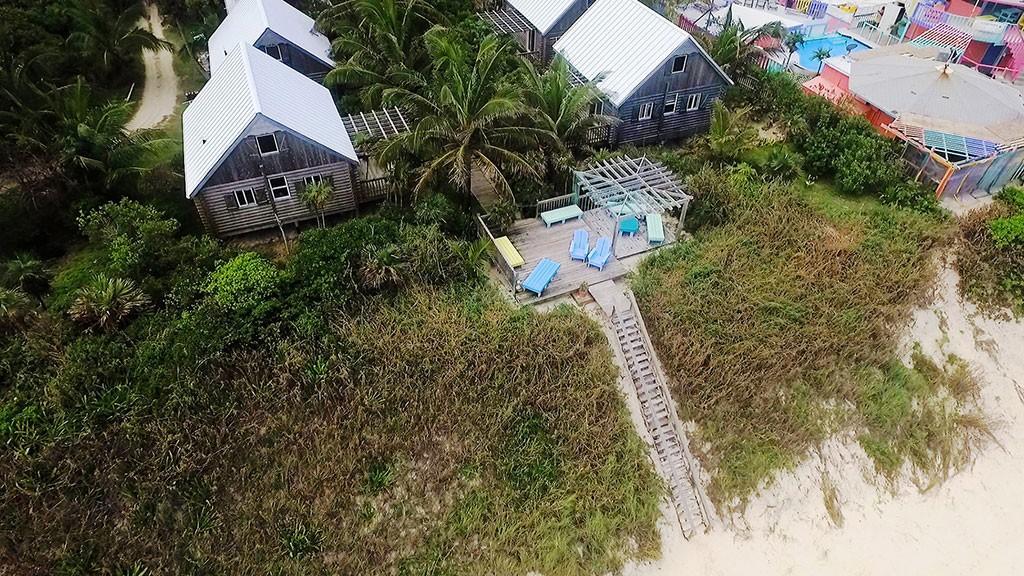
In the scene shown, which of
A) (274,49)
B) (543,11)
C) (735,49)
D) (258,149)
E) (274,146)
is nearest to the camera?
(258,149)

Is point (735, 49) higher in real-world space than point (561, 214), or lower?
higher

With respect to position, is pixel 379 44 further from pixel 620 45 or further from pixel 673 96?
pixel 673 96

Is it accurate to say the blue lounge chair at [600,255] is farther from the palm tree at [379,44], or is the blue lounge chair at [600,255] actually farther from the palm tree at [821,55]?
the palm tree at [821,55]

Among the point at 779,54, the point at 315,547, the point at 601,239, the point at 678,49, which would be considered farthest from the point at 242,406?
the point at 779,54

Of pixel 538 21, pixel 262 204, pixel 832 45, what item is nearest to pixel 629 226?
pixel 262 204

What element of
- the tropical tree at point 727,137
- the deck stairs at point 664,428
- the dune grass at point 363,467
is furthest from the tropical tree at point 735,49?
the dune grass at point 363,467

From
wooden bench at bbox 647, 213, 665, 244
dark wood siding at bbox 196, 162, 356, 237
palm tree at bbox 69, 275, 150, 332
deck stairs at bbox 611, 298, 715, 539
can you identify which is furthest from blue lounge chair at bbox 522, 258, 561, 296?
palm tree at bbox 69, 275, 150, 332
